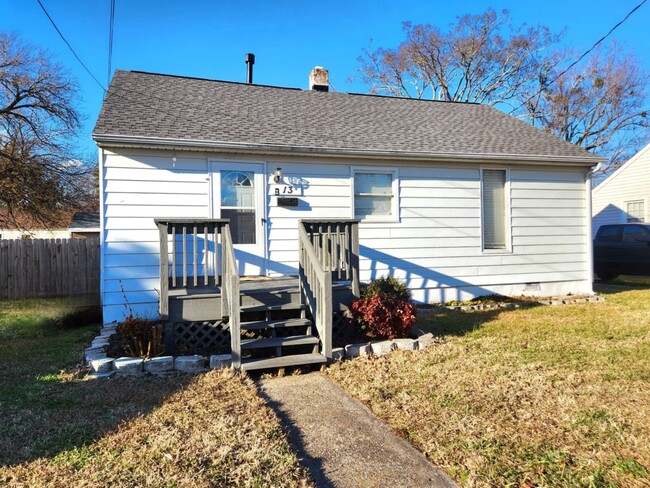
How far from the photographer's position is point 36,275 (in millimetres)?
10172

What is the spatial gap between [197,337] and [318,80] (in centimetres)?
766

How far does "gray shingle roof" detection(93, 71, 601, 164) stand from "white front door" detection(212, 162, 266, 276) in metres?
0.47

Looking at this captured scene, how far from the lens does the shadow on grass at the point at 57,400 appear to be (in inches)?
113

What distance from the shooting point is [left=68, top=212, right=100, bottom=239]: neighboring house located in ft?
55.8

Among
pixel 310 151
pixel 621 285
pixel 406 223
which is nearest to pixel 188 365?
pixel 310 151

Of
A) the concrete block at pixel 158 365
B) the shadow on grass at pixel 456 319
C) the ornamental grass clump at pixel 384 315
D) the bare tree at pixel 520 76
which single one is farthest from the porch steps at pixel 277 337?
the bare tree at pixel 520 76

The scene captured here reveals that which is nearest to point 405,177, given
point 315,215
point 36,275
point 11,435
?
point 315,215

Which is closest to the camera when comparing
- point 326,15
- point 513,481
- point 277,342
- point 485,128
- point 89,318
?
point 513,481

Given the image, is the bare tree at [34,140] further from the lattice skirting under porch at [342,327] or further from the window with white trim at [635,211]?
the window with white trim at [635,211]

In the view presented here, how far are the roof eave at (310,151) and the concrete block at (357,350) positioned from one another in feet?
11.3

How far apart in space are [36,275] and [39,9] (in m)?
5.66

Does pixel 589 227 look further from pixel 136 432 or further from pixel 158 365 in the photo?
pixel 136 432

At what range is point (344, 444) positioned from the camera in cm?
295

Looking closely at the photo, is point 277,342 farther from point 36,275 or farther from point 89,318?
point 36,275
